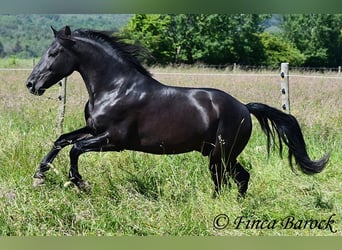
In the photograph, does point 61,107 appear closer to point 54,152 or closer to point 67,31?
point 54,152

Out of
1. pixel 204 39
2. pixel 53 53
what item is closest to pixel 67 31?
pixel 53 53

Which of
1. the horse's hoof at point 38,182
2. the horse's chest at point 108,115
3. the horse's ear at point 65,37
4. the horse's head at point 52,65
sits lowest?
the horse's hoof at point 38,182

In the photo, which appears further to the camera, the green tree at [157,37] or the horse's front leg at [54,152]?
the green tree at [157,37]

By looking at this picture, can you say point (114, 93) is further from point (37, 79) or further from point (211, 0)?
point (211, 0)

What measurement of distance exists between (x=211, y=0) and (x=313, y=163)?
192 cm

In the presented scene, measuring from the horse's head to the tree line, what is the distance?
2391 mm

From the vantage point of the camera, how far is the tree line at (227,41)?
23.7 feet

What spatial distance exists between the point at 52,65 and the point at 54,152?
2.46 feet

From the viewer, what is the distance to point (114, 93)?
13.5ft

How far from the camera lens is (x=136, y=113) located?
411 cm

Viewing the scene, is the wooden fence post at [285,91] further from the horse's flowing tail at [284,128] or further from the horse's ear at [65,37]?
the horse's ear at [65,37]

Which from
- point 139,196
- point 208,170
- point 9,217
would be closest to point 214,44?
point 208,170

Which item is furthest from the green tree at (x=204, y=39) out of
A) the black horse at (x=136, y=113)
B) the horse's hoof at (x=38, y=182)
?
the horse's hoof at (x=38, y=182)

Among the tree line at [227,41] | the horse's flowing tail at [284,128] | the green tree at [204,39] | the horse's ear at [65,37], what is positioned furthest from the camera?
the green tree at [204,39]
